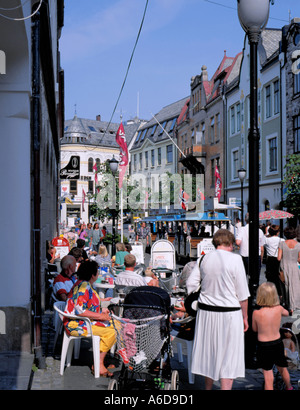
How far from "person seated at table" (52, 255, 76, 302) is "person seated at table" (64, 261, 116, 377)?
5.01 ft

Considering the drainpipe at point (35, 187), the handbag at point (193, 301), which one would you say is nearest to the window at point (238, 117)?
the drainpipe at point (35, 187)

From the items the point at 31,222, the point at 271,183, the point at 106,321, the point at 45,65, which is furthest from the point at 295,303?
the point at 271,183

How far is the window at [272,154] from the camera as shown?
31766mm

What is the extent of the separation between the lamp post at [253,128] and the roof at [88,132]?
242ft

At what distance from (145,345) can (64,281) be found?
326 centimetres

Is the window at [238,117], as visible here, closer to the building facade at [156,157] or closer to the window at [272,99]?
the window at [272,99]

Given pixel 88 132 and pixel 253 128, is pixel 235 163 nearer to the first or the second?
pixel 253 128

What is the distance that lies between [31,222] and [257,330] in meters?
3.38

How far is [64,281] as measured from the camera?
816cm

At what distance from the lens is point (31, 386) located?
18.3 feet

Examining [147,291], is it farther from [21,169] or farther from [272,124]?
[272,124]

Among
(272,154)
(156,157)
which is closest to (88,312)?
(272,154)

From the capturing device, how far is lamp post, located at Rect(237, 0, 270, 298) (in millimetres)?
6336

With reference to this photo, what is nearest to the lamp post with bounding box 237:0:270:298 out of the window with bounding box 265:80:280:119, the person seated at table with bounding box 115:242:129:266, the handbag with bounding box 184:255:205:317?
the handbag with bounding box 184:255:205:317
